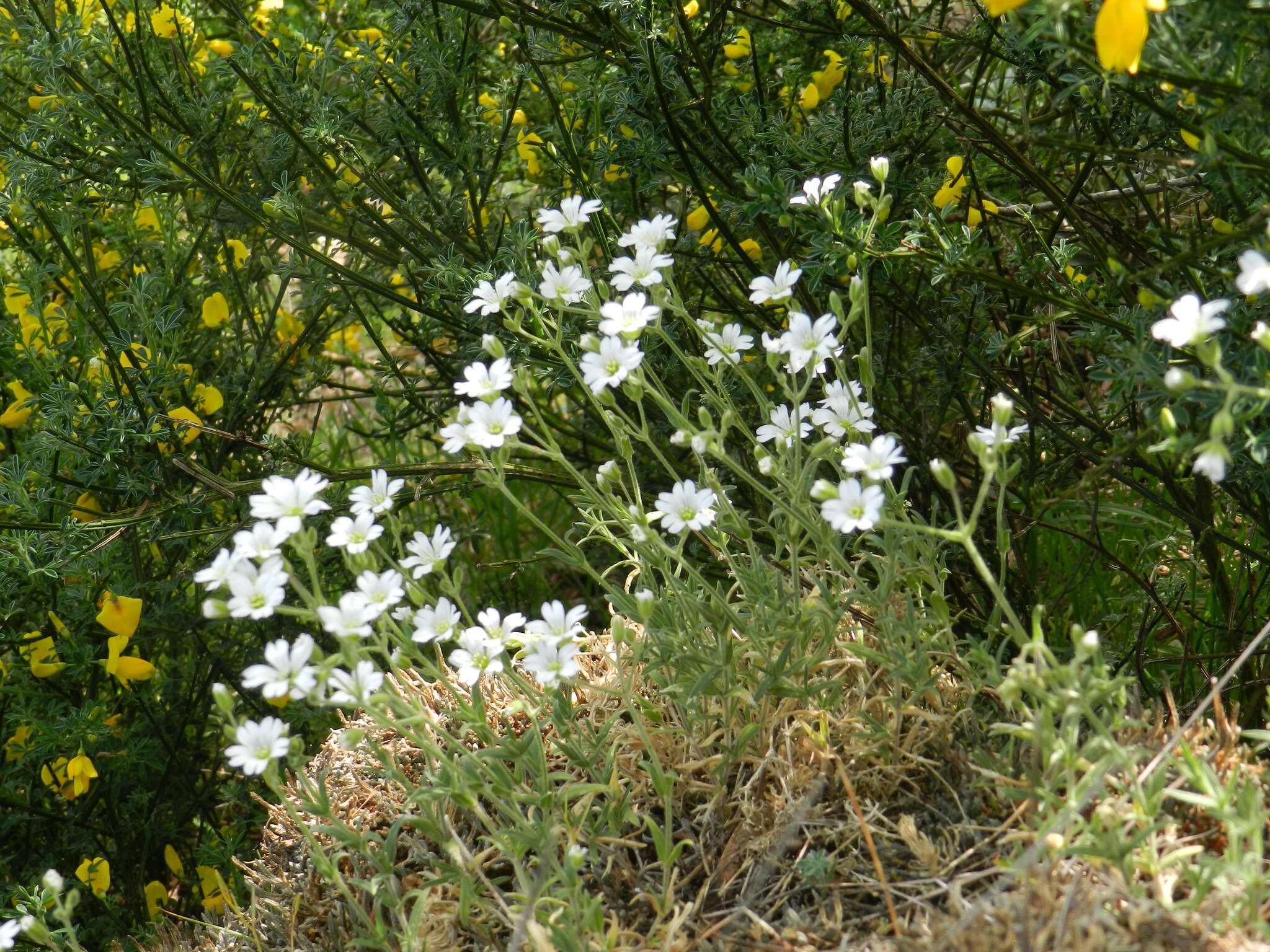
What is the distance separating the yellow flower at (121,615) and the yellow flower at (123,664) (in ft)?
0.07

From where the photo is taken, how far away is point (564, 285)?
1.77 meters

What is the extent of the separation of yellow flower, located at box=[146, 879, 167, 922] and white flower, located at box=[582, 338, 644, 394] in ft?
5.37

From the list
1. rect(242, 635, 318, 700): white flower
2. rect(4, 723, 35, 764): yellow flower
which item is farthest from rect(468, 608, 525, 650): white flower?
rect(4, 723, 35, 764): yellow flower

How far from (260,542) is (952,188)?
1.29 metres

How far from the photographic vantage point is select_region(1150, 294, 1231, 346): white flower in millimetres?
1312

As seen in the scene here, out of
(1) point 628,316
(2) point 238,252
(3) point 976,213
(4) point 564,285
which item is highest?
(2) point 238,252

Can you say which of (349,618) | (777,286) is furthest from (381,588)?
(777,286)

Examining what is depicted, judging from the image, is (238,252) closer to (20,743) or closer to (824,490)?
(20,743)

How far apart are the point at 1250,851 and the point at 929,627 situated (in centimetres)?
54

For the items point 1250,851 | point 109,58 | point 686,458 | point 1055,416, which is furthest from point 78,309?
point 1250,851

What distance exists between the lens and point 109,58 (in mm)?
2535

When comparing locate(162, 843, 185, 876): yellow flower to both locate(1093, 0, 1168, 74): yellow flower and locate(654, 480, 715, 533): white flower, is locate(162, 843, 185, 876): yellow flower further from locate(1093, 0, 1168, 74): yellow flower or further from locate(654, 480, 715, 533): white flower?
locate(1093, 0, 1168, 74): yellow flower

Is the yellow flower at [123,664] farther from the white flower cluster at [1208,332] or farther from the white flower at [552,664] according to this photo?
the white flower cluster at [1208,332]

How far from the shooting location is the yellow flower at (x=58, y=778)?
2.49m
